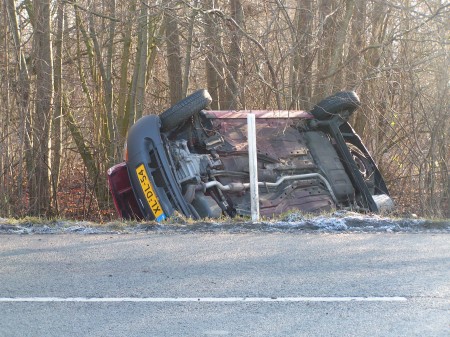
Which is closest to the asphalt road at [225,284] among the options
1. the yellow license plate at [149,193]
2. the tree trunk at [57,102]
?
the yellow license plate at [149,193]

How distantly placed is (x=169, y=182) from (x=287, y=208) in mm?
1696

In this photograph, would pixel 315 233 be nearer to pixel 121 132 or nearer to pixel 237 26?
pixel 237 26

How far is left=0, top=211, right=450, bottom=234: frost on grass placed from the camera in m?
7.69

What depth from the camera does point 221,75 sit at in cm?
1630

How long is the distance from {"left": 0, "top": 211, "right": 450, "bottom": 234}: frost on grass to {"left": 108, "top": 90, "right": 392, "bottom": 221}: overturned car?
0.64 metres

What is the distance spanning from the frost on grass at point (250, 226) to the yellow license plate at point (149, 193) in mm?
452

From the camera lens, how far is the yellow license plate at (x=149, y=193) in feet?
28.0

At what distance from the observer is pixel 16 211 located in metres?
13.6

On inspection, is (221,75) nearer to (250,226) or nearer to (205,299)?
(250,226)

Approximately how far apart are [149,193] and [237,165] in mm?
1317

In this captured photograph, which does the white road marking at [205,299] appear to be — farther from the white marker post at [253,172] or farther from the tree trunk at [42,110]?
the tree trunk at [42,110]

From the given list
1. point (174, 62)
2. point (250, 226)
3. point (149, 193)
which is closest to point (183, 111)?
point (149, 193)

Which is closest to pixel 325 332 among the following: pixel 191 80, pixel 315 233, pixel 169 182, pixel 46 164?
pixel 315 233

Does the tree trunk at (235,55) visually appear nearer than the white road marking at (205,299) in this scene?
No
